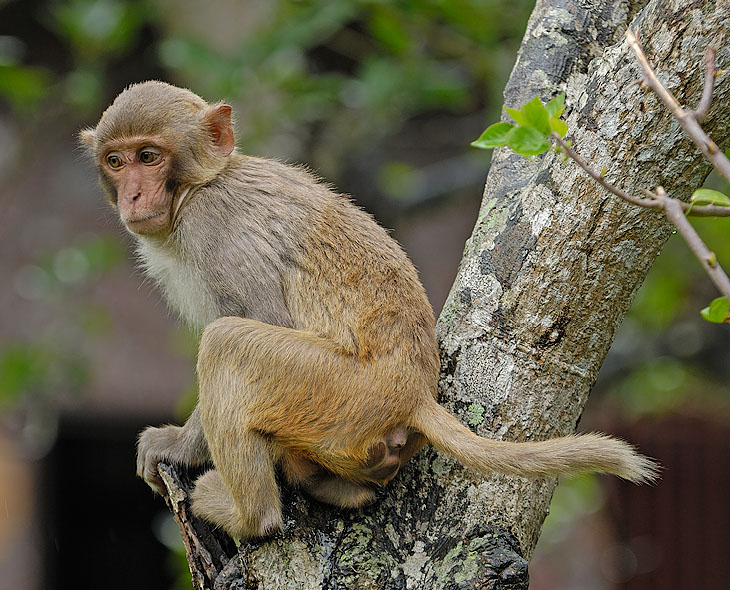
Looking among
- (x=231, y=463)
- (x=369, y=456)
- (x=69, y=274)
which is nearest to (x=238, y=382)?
(x=231, y=463)

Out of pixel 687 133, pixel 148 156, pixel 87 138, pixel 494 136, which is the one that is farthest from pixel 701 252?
pixel 87 138

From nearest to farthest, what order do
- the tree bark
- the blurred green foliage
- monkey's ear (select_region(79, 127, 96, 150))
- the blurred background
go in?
the tree bark < monkey's ear (select_region(79, 127, 96, 150)) < the blurred background < the blurred green foliage

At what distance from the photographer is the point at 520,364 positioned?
131 inches

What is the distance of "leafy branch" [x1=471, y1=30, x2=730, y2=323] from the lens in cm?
196

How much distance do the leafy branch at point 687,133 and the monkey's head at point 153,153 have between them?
6.13 ft

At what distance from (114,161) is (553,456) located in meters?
2.42

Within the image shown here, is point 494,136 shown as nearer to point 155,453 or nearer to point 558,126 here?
point 558,126

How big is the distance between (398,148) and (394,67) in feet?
13.4

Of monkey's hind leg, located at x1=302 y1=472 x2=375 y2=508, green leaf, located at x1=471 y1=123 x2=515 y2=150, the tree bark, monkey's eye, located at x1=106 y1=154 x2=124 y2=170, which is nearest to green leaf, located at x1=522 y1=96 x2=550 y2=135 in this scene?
green leaf, located at x1=471 y1=123 x2=515 y2=150

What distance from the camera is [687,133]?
252cm

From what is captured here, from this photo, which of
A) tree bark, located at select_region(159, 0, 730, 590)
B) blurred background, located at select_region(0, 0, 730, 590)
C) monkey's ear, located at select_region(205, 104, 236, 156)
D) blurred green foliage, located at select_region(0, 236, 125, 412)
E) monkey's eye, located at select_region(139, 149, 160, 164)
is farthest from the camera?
blurred green foliage, located at select_region(0, 236, 125, 412)

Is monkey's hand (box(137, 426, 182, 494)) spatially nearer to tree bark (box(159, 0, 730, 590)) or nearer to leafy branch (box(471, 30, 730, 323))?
tree bark (box(159, 0, 730, 590))

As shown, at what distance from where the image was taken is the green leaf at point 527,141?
262 centimetres

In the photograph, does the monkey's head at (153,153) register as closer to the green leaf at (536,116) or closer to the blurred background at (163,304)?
the blurred background at (163,304)
